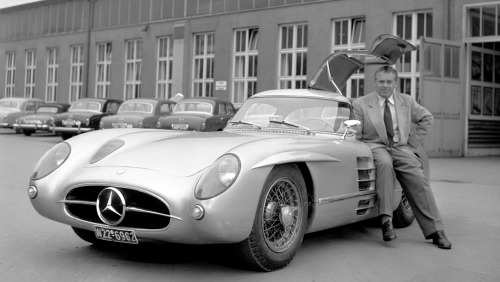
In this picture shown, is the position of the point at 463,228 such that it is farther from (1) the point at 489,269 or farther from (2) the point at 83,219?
(2) the point at 83,219

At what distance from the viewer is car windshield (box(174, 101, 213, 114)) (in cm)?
1595

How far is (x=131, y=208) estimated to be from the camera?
3613mm

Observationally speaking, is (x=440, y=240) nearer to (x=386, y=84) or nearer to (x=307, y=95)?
(x=386, y=84)

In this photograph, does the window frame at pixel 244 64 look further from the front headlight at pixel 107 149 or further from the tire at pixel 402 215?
the front headlight at pixel 107 149

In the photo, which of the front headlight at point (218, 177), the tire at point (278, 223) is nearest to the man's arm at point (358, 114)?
the tire at point (278, 223)

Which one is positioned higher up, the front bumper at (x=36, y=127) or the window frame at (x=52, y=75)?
the window frame at (x=52, y=75)

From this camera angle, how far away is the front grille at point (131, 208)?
11.8 feet

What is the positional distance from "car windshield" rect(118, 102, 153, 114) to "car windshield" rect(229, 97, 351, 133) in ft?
39.3

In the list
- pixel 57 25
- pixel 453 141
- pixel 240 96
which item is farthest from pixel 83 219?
pixel 57 25

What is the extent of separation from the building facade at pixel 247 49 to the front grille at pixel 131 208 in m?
13.4

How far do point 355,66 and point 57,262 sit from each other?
172 inches

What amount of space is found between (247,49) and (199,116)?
9.90 meters

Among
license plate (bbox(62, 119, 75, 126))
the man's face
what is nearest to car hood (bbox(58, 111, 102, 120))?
license plate (bbox(62, 119, 75, 126))

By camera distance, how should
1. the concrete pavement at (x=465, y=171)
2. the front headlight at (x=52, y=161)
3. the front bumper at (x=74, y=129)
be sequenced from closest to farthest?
1. the front headlight at (x=52, y=161)
2. the concrete pavement at (x=465, y=171)
3. the front bumper at (x=74, y=129)
